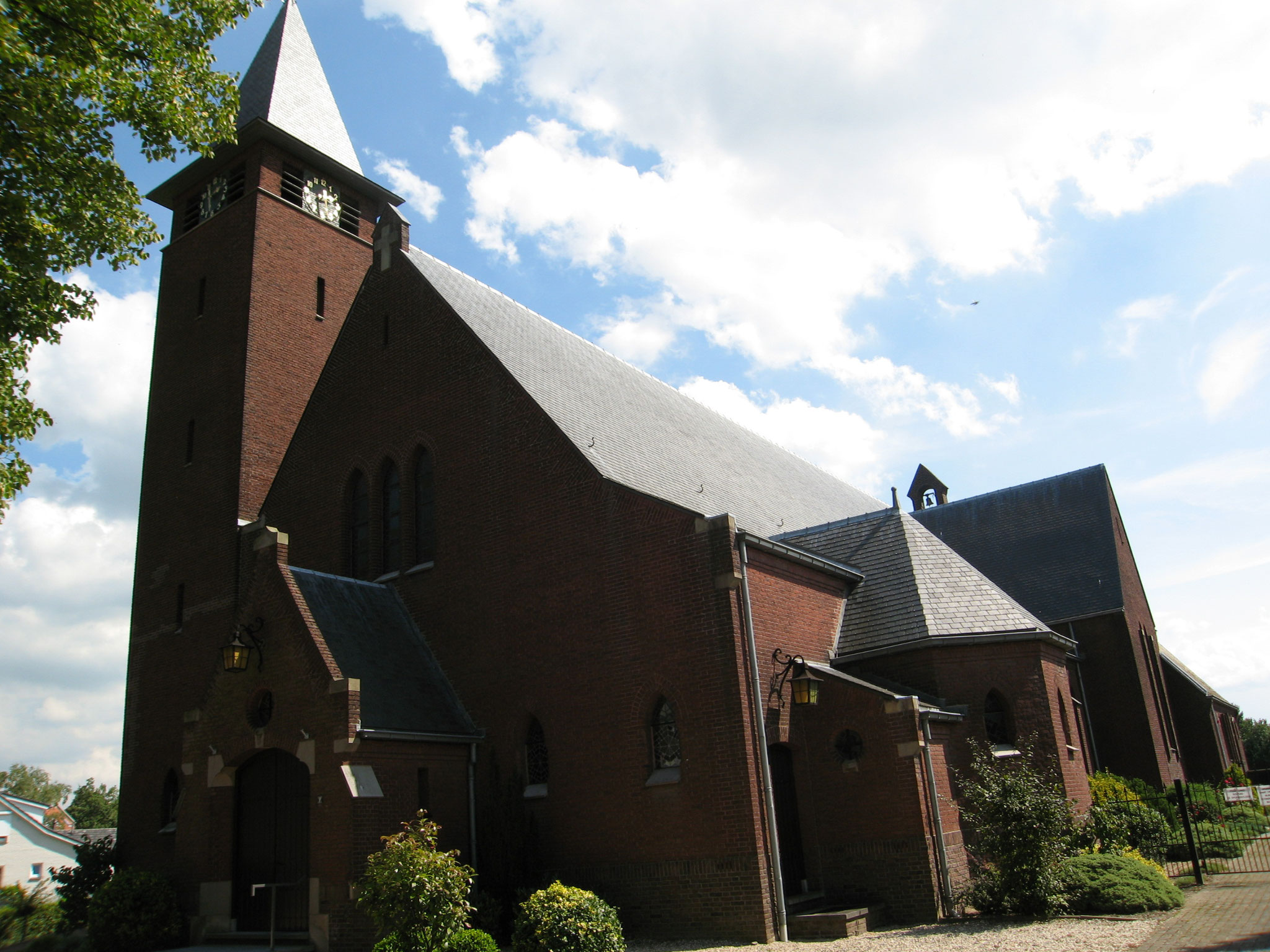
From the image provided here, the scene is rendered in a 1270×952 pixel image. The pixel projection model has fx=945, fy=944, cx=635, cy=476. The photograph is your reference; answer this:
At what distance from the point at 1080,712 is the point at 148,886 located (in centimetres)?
2344

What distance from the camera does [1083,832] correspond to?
1741 centimetres

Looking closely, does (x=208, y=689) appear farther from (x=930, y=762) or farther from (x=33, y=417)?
(x=930, y=762)

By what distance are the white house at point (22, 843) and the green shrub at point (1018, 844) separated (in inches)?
2228

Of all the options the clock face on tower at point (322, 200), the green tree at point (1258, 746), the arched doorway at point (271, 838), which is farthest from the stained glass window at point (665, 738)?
the green tree at point (1258, 746)

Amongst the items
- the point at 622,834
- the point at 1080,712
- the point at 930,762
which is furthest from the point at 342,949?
the point at 1080,712

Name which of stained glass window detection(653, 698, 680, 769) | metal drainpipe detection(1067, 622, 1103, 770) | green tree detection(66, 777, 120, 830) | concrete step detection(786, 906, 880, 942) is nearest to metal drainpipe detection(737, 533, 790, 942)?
concrete step detection(786, 906, 880, 942)

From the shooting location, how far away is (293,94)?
27.0 metres

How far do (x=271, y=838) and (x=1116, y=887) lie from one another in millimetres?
13554

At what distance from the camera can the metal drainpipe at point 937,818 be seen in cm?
1486

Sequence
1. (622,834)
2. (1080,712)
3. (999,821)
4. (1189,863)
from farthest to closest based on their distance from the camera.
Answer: (1080,712) → (1189,863) → (622,834) → (999,821)

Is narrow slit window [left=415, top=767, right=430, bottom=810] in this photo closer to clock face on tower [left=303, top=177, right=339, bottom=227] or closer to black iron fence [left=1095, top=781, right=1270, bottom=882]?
black iron fence [left=1095, top=781, right=1270, bottom=882]

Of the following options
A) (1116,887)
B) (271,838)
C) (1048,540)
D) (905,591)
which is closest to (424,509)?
(271,838)

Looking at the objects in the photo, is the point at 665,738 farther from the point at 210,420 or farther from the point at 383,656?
the point at 210,420

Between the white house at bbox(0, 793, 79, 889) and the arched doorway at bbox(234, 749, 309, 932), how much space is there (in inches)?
1865
